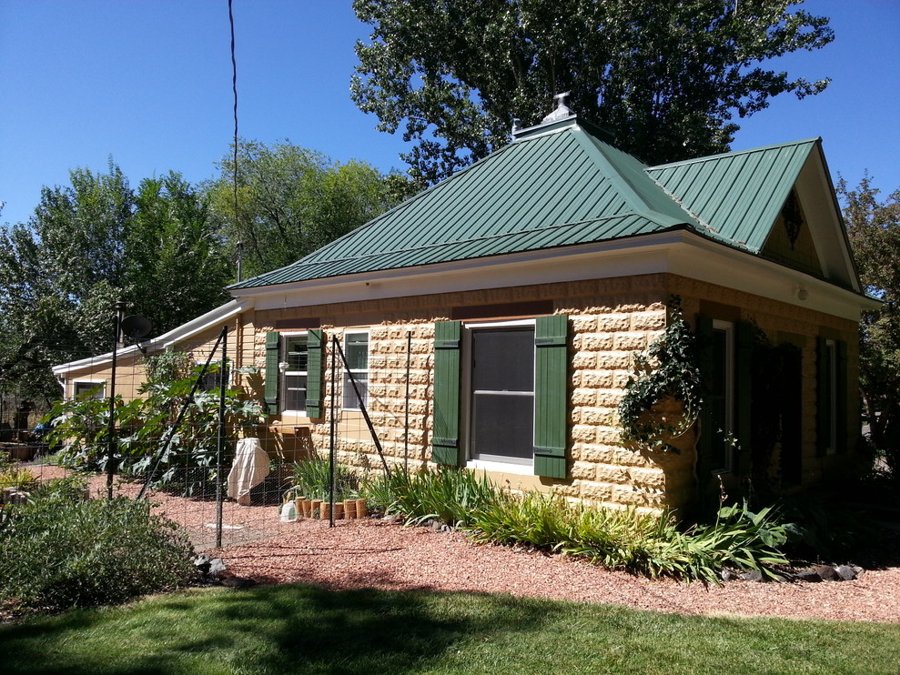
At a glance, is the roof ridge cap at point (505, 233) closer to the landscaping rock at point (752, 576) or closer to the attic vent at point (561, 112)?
the landscaping rock at point (752, 576)

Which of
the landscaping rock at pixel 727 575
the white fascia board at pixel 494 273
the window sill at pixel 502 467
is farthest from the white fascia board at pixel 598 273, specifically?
the landscaping rock at pixel 727 575

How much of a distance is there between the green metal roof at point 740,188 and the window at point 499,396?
9.95 feet

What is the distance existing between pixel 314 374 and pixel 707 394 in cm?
605

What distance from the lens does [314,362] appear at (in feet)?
35.2

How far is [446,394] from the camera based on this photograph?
29.2 ft

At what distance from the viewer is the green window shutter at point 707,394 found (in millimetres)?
7301

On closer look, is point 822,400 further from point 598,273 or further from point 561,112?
point 561,112

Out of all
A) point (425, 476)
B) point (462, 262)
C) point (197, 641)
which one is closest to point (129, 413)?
point (425, 476)

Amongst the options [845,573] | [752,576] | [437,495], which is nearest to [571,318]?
[437,495]

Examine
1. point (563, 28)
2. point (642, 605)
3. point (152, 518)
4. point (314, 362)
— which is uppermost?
point (563, 28)

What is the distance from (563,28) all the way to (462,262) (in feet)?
45.4

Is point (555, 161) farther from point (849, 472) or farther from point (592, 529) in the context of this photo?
point (849, 472)

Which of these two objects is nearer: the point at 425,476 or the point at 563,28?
the point at 425,476

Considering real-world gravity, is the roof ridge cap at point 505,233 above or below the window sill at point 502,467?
above
